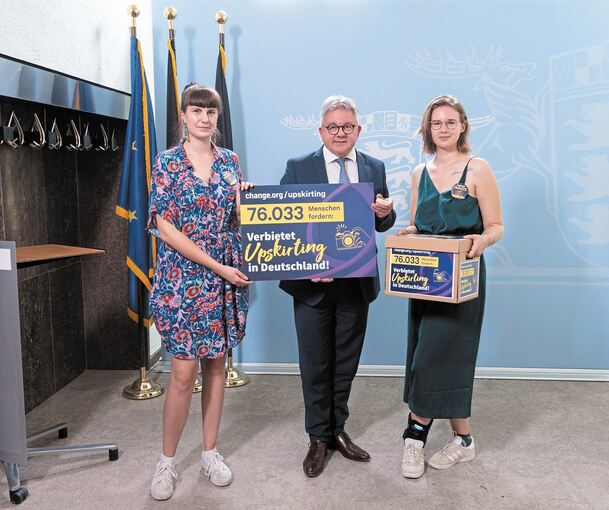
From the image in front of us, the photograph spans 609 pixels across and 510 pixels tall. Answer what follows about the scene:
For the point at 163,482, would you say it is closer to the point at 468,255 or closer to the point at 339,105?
the point at 468,255

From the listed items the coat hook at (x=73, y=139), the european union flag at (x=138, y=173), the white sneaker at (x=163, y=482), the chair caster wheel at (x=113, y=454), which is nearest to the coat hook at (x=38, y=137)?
the coat hook at (x=73, y=139)

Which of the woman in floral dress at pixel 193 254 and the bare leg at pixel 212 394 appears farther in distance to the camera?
the bare leg at pixel 212 394

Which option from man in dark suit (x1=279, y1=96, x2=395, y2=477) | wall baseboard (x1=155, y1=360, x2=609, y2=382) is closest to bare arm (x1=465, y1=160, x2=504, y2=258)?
man in dark suit (x1=279, y1=96, x2=395, y2=477)

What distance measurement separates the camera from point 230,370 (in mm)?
3746

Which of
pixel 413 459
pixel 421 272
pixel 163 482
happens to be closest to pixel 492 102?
pixel 421 272

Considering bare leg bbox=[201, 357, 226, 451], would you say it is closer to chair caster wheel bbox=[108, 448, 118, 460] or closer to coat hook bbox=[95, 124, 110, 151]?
chair caster wheel bbox=[108, 448, 118, 460]

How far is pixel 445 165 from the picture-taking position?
2457mm

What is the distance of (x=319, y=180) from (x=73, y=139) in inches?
63.4

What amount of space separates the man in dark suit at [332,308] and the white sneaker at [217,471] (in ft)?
1.05

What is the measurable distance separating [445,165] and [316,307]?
762 mm

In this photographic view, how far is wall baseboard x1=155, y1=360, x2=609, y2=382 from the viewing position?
3738mm

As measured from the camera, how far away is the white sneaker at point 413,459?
99.6 inches

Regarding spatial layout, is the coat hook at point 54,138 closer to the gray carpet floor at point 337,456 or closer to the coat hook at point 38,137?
the coat hook at point 38,137

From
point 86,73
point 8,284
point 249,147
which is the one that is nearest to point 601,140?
point 249,147
